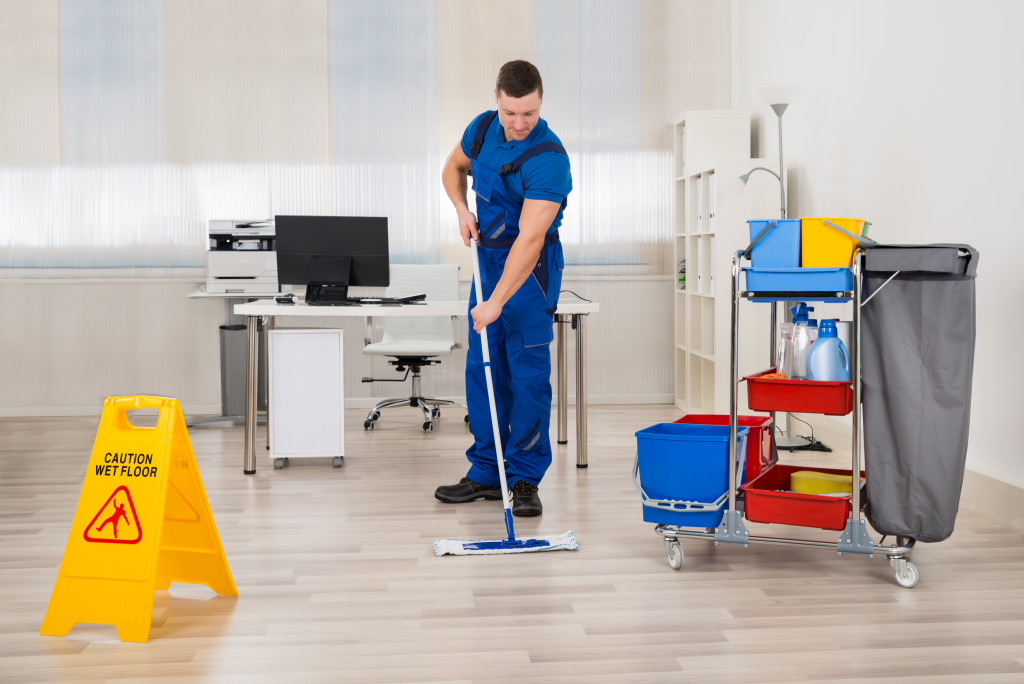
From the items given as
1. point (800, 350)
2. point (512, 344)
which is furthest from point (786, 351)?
point (512, 344)

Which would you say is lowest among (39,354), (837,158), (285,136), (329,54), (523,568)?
(523,568)

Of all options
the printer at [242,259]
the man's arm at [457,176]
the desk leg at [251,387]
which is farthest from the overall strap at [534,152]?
the printer at [242,259]

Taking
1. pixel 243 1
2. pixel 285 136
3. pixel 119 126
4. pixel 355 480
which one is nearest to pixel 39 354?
pixel 119 126

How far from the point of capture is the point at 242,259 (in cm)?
500

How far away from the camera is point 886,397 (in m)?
2.41

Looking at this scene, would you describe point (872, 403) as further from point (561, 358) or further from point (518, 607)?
point (561, 358)

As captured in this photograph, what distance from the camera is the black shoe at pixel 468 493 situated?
10.8 ft

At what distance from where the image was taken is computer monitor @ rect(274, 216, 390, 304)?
12.8ft

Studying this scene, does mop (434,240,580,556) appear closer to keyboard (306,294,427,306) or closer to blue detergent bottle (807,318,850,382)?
blue detergent bottle (807,318,850,382)

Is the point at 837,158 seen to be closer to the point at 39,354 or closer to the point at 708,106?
the point at 708,106

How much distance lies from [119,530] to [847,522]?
1857 millimetres

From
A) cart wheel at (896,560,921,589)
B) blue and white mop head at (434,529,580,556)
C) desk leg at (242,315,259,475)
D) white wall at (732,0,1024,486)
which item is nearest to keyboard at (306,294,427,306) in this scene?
desk leg at (242,315,259,475)

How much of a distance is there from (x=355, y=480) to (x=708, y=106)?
3.45 meters

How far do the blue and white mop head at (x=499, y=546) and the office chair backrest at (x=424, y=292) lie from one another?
2.33m
